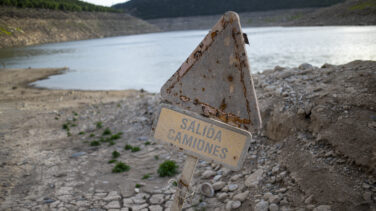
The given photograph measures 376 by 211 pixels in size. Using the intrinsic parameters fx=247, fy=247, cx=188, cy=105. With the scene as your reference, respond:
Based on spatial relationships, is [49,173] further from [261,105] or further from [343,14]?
[343,14]

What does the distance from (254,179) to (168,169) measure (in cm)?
186


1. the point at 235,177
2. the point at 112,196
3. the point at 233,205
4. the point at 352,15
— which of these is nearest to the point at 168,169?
the point at 112,196

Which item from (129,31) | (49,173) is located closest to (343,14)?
(49,173)

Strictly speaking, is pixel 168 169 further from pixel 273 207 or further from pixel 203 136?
pixel 203 136

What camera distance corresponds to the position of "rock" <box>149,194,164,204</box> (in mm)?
4132

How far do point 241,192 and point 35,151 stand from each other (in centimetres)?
544

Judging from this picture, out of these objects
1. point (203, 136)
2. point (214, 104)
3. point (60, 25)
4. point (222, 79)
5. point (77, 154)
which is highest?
point (60, 25)

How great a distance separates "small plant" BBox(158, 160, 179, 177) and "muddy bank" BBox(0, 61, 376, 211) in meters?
0.12

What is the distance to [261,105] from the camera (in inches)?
217

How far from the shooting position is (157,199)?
165 inches

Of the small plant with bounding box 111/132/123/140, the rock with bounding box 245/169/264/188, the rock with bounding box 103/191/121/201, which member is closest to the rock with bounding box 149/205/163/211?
the rock with bounding box 103/191/121/201

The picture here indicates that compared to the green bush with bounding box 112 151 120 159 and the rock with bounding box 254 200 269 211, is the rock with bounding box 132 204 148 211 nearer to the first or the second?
the rock with bounding box 254 200 269 211

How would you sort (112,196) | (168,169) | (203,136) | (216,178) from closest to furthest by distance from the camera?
(203,136) < (112,196) < (216,178) < (168,169)

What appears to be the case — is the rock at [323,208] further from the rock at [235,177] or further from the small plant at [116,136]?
the small plant at [116,136]
